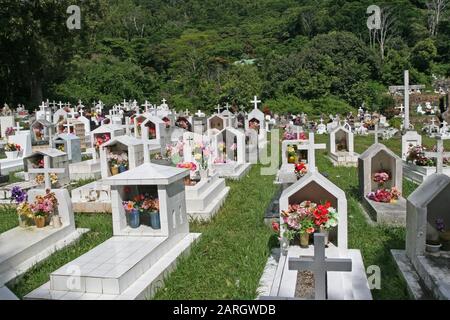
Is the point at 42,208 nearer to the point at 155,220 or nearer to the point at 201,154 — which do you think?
the point at 155,220

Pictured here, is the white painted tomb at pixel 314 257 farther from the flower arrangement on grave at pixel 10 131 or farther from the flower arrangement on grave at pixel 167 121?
the flower arrangement on grave at pixel 10 131

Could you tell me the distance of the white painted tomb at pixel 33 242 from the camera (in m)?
6.18

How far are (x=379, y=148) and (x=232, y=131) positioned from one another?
245 inches

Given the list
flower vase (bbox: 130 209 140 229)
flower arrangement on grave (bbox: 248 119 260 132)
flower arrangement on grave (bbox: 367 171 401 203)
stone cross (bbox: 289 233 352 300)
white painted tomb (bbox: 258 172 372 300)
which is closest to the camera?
stone cross (bbox: 289 233 352 300)

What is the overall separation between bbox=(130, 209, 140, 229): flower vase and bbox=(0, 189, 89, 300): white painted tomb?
111 centimetres

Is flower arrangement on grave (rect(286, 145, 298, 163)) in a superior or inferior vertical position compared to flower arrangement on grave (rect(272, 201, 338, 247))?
inferior

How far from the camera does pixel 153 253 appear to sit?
611 centimetres

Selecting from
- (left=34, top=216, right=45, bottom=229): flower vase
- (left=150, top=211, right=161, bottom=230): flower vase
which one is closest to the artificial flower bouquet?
(left=150, top=211, right=161, bottom=230): flower vase

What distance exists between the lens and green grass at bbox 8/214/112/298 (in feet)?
19.1

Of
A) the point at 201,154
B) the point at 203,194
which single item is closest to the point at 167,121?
the point at 201,154

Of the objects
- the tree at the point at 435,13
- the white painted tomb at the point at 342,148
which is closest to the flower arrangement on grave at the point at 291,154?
the white painted tomb at the point at 342,148

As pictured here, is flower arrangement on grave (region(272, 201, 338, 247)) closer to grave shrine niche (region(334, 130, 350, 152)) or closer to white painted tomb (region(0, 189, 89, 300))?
white painted tomb (region(0, 189, 89, 300))

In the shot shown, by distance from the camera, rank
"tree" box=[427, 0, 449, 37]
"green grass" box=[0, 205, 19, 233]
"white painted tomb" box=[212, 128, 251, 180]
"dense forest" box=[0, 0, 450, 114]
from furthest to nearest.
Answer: "tree" box=[427, 0, 449, 37]
"dense forest" box=[0, 0, 450, 114]
"white painted tomb" box=[212, 128, 251, 180]
"green grass" box=[0, 205, 19, 233]
